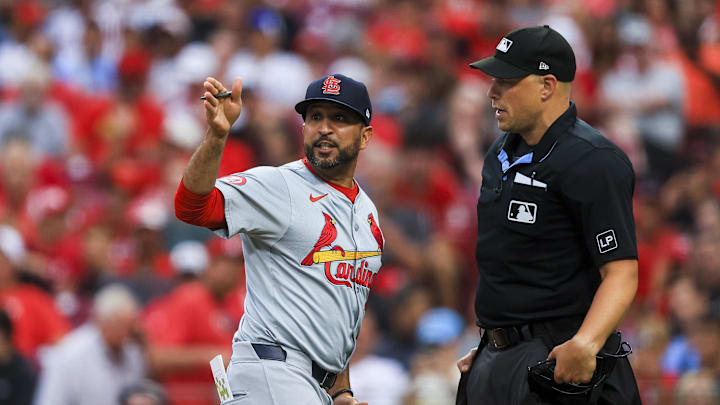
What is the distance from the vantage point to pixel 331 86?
16.0 ft

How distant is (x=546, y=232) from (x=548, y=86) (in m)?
0.63

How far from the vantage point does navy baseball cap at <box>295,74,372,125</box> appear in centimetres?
483

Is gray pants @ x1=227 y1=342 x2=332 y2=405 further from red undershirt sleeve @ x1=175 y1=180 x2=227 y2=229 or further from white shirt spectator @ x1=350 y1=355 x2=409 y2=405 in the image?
white shirt spectator @ x1=350 y1=355 x2=409 y2=405

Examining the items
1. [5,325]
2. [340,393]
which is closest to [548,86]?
[340,393]

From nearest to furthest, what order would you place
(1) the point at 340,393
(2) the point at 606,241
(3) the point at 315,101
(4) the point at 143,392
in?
(2) the point at 606,241, (3) the point at 315,101, (1) the point at 340,393, (4) the point at 143,392

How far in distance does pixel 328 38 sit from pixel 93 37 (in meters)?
3.00

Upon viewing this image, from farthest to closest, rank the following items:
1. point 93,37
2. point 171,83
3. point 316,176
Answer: point 93,37, point 171,83, point 316,176

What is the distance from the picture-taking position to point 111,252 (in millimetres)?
10336

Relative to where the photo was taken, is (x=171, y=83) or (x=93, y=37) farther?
(x=93, y=37)

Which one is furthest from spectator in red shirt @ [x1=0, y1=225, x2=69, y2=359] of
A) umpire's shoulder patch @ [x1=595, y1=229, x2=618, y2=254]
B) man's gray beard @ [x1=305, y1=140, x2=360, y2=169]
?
umpire's shoulder patch @ [x1=595, y1=229, x2=618, y2=254]

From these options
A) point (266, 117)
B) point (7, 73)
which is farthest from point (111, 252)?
point (7, 73)

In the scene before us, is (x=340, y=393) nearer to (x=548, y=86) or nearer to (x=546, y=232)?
(x=546, y=232)

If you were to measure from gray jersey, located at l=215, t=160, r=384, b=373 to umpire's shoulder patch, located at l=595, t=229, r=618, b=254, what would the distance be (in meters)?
1.10

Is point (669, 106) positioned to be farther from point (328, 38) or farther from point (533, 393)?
point (533, 393)
